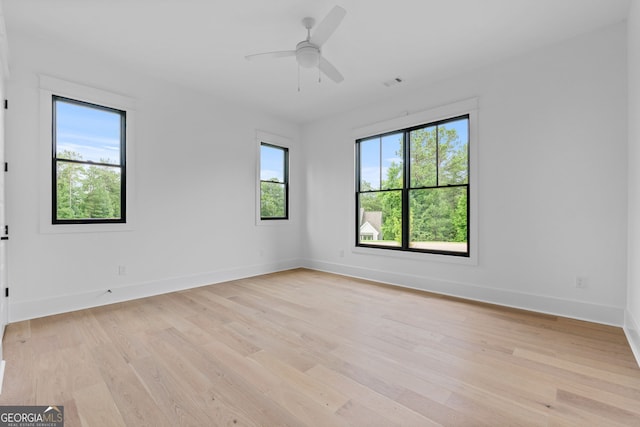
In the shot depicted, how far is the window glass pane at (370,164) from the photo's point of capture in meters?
4.84

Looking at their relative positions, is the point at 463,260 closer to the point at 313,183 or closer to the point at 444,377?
the point at 444,377

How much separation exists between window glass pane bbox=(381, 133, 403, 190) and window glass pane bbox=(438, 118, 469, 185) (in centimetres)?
62

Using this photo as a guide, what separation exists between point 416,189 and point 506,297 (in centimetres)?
175

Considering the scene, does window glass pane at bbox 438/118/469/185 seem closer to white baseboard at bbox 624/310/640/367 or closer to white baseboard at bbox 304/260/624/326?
white baseboard at bbox 304/260/624/326

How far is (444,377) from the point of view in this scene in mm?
1935

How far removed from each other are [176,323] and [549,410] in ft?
9.55

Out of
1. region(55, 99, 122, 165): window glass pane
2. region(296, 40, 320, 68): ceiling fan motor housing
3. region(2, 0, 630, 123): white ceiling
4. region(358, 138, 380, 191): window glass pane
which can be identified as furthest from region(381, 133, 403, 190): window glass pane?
region(55, 99, 122, 165): window glass pane

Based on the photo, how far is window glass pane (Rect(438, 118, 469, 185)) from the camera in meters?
3.86

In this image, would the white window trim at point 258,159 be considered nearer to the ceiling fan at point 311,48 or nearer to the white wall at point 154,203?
the white wall at point 154,203

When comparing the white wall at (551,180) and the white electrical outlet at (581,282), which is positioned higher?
the white wall at (551,180)

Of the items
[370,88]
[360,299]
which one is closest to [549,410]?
[360,299]

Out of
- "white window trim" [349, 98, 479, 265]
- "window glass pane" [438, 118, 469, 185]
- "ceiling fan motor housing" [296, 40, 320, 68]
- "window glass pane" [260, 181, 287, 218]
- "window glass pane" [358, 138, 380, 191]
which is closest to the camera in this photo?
"ceiling fan motor housing" [296, 40, 320, 68]

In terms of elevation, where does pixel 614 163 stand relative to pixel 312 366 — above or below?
above

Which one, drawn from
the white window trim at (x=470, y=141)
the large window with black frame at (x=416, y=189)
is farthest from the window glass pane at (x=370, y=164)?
the white window trim at (x=470, y=141)
